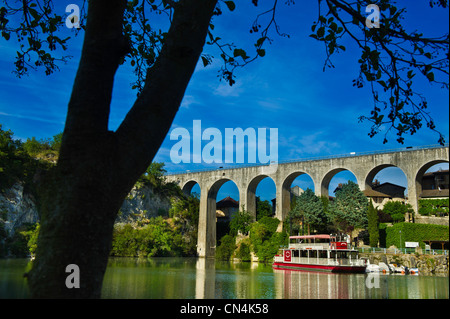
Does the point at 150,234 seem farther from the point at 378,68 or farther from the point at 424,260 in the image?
the point at 378,68

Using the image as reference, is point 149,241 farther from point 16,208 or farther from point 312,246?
point 312,246

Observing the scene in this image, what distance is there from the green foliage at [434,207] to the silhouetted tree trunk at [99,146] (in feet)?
94.7

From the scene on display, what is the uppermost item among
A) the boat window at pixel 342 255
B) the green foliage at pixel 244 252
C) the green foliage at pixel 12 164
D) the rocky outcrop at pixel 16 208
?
the green foliage at pixel 12 164

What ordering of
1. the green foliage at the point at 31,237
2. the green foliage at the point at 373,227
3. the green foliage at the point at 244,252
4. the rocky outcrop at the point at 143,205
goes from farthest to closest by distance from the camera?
1. the rocky outcrop at the point at 143,205
2. the green foliage at the point at 244,252
3. the green foliage at the point at 373,227
4. the green foliage at the point at 31,237

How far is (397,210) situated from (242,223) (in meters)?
14.0

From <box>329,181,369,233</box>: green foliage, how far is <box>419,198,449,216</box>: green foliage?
3920mm

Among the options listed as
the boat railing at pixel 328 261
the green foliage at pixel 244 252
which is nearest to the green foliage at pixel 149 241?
the green foliage at pixel 244 252

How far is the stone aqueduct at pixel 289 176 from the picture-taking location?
91.9ft

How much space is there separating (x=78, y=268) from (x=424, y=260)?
990 inches

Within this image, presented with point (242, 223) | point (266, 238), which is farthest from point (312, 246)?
point (242, 223)

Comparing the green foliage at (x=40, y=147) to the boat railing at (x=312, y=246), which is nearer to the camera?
the boat railing at (x=312, y=246)

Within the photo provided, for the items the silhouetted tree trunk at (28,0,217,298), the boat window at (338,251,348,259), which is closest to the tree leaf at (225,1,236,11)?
the silhouetted tree trunk at (28,0,217,298)

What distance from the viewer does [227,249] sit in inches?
1463

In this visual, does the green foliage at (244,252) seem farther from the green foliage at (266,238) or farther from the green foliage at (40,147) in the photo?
the green foliage at (40,147)
